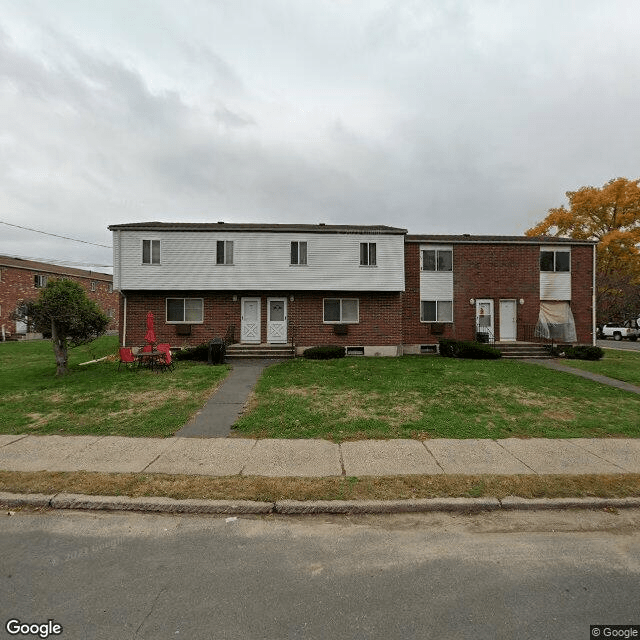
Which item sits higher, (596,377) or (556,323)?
(556,323)

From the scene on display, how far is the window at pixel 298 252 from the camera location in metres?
17.4

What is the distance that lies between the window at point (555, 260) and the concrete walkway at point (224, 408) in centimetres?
1675

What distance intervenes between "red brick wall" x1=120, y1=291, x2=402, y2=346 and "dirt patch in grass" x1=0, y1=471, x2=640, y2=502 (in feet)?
41.7

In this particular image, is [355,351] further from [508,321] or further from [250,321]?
[508,321]

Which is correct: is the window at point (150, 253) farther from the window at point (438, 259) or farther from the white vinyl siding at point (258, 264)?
the window at point (438, 259)

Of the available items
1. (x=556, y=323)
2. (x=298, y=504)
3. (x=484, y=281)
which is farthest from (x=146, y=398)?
(x=556, y=323)

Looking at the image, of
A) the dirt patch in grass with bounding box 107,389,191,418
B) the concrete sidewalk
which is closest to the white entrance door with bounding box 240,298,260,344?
the dirt patch in grass with bounding box 107,389,191,418

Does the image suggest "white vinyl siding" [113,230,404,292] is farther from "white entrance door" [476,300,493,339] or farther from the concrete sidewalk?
the concrete sidewalk

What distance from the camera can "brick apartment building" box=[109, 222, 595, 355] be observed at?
17000 millimetres

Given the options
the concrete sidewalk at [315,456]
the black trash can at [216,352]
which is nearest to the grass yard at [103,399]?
the concrete sidewalk at [315,456]

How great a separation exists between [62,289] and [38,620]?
11.6 m

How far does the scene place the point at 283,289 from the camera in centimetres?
1714

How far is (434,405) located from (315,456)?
3992 mm

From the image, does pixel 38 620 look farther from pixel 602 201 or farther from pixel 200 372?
pixel 602 201
